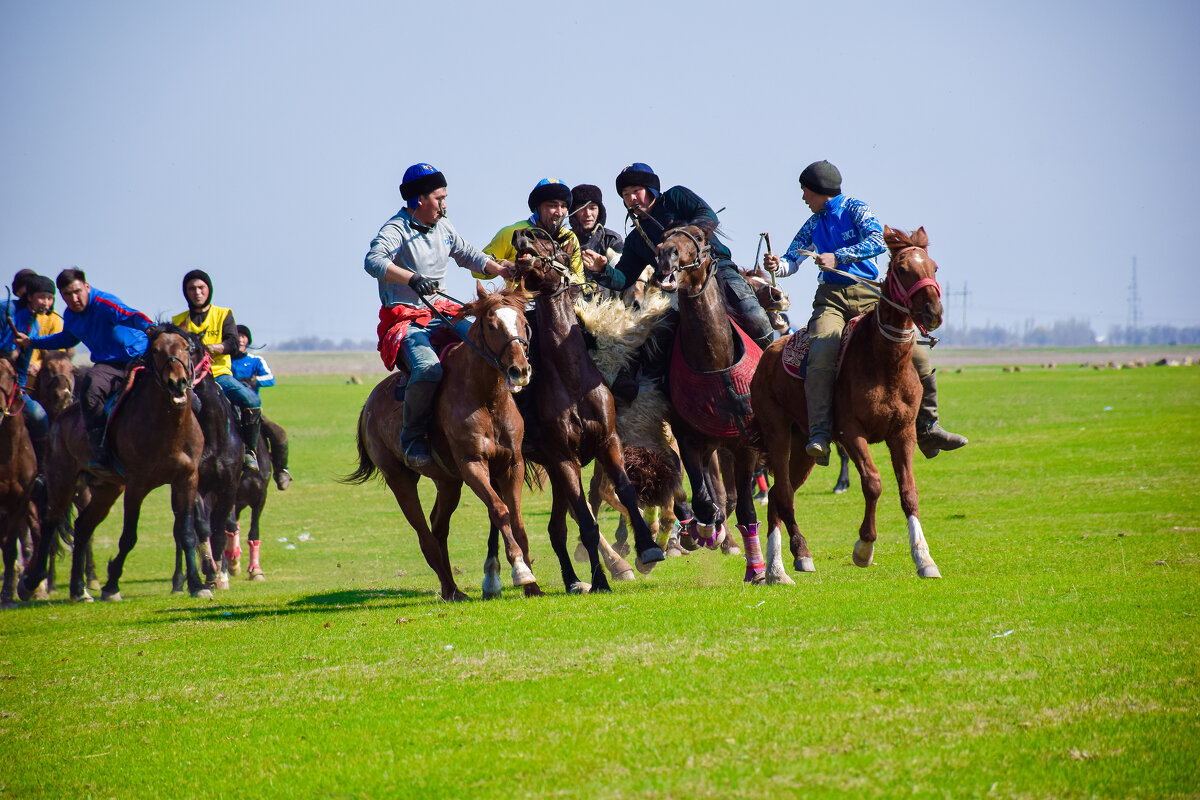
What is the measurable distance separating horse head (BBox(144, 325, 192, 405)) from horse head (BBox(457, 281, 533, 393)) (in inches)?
170

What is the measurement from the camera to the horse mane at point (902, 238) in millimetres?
9906

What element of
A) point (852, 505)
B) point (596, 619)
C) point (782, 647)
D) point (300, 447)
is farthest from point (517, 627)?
point (300, 447)

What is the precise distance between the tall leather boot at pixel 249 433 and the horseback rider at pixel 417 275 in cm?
532

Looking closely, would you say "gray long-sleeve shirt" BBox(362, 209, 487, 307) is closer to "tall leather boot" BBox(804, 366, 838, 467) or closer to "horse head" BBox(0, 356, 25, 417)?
"tall leather boot" BBox(804, 366, 838, 467)

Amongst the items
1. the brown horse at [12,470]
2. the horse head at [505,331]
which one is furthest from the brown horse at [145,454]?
the horse head at [505,331]

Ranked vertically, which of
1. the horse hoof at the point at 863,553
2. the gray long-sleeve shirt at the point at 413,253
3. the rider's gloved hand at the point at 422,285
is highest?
the gray long-sleeve shirt at the point at 413,253

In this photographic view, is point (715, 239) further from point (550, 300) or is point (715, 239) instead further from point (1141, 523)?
point (1141, 523)

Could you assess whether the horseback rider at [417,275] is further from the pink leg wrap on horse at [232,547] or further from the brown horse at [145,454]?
the pink leg wrap on horse at [232,547]

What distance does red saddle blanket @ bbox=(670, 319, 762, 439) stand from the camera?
1148 centimetres

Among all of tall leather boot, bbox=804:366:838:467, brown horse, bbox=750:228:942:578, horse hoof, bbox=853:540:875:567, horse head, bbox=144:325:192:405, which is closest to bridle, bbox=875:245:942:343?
brown horse, bbox=750:228:942:578

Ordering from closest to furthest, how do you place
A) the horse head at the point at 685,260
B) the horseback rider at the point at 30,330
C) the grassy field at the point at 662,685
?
the grassy field at the point at 662,685 → the horse head at the point at 685,260 → the horseback rider at the point at 30,330

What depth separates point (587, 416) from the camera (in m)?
10.8

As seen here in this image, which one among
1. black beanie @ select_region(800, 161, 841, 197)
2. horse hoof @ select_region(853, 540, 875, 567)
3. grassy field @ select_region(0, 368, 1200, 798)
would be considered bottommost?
grassy field @ select_region(0, 368, 1200, 798)

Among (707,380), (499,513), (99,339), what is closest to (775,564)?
(707,380)
